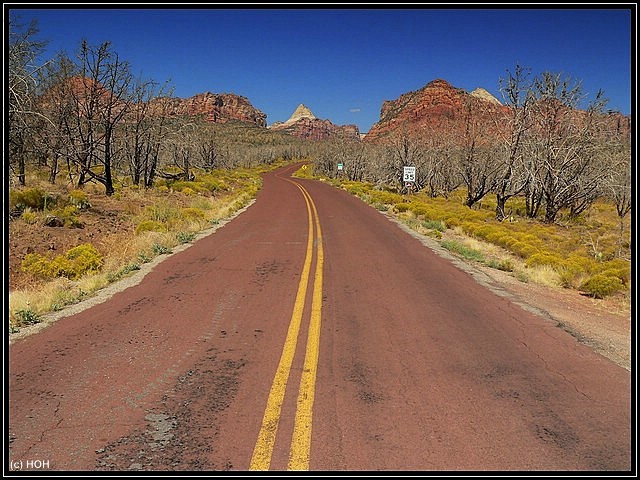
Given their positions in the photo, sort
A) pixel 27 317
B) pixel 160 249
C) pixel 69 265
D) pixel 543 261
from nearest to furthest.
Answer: pixel 27 317
pixel 69 265
pixel 160 249
pixel 543 261

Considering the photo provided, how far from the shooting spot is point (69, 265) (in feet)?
35.4

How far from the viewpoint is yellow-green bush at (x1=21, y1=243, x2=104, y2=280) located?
1056cm

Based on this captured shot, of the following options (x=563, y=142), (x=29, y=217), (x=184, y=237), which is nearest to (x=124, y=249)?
(x=184, y=237)

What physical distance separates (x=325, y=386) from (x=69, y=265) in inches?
342

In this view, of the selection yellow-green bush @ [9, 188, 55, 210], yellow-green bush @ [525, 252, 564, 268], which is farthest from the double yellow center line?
yellow-green bush @ [9, 188, 55, 210]

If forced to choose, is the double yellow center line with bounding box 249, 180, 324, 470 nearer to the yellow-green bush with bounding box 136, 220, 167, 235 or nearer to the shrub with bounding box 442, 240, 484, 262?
the shrub with bounding box 442, 240, 484, 262

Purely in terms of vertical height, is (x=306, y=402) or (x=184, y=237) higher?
(x=184, y=237)

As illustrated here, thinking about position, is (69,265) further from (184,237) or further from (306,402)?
(306,402)

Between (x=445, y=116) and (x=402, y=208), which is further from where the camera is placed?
(x=445, y=116)

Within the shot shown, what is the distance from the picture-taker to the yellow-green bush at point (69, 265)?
34.6ft

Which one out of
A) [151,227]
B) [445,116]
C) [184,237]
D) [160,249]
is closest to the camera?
[160,249]

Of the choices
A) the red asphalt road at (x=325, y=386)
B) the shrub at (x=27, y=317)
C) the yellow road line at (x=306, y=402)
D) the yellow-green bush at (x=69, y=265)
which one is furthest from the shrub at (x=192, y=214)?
the yellow road line at (x=306, y=402)

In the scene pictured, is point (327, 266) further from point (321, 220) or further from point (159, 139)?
point (159, 139)
